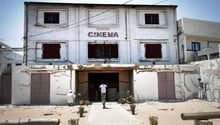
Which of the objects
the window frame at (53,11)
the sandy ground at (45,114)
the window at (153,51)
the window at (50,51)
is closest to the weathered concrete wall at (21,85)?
the window at (50,51)

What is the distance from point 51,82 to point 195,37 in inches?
539

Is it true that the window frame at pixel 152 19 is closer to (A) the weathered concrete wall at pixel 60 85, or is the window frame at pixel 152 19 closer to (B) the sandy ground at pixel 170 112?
(B) the sandy ground at pixel 170 112

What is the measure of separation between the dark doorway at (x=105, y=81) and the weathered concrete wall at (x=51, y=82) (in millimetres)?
3199

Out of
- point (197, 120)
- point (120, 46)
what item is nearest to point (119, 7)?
point (120, 46)

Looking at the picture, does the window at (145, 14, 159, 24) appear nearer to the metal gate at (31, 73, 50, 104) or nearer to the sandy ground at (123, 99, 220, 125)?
the sandy ground at (123, 99, 220, 125)

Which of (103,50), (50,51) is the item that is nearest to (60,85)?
(50,51)

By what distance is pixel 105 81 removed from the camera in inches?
872

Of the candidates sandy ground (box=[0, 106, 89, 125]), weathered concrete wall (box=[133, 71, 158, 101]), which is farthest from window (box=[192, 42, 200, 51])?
sandy ground (box=[0, 106, 89, 125])

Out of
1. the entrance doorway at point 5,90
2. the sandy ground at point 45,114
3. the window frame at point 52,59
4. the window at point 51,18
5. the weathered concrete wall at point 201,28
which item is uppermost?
the window at point 51,18

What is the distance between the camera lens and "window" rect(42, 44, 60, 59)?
2123cm

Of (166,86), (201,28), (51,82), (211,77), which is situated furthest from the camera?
(201,28)

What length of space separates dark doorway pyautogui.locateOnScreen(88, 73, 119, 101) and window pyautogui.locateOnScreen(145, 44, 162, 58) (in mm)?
3455

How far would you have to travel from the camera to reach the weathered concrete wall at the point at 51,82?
60.6ft

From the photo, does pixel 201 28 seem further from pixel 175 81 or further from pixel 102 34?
pixel 102 34
